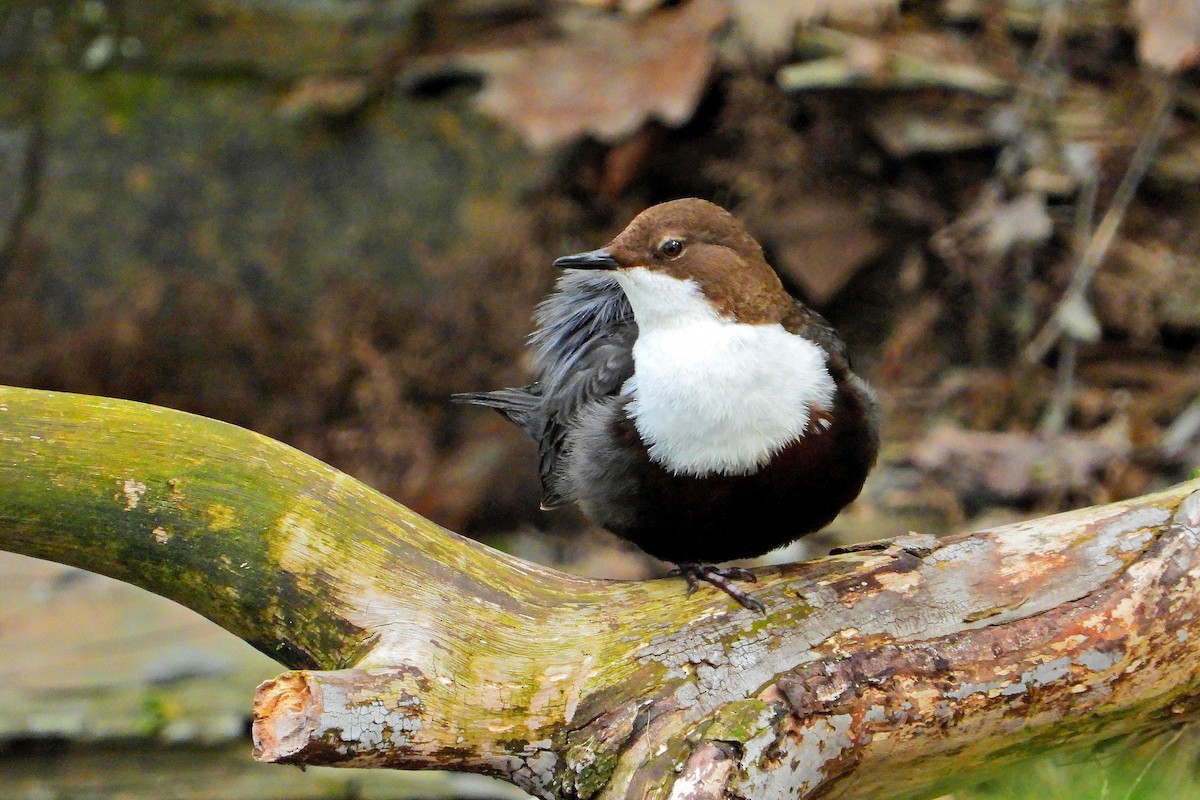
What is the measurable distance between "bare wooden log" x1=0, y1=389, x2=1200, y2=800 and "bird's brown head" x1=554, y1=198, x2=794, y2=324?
644 millimetres

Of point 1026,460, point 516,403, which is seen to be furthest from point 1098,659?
point 1026,460

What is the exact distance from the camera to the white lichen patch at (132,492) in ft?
8.07

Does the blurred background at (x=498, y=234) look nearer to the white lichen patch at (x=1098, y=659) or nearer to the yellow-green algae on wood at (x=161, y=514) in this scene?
the yellow-green algae on wood at (x=161, y=514)

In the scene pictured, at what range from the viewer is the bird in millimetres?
2773

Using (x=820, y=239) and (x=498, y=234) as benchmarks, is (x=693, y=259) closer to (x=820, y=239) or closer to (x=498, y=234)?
(x=820, y=239)

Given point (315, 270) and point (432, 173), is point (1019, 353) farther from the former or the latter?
point (315, 270)

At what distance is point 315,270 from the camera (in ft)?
17.6

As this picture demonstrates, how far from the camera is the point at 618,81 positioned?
477 cm

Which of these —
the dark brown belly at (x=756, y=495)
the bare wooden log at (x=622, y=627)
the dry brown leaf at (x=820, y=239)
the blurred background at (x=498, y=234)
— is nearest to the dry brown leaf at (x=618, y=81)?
the blurred background at (x=498, y=234)

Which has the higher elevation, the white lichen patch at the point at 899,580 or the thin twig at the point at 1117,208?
the thin twig at the point at 1117,208

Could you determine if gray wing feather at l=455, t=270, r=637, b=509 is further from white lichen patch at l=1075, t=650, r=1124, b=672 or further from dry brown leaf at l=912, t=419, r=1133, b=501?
dry brown leaf at l=912, t=419, r=1133, b=501

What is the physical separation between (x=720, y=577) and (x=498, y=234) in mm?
2747

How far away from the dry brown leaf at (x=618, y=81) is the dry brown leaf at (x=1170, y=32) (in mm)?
1382

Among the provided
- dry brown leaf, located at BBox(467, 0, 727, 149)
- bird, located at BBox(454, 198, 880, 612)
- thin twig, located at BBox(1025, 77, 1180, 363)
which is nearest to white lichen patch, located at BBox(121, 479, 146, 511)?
bird, located at BBox(454, 198, 880, 612)
